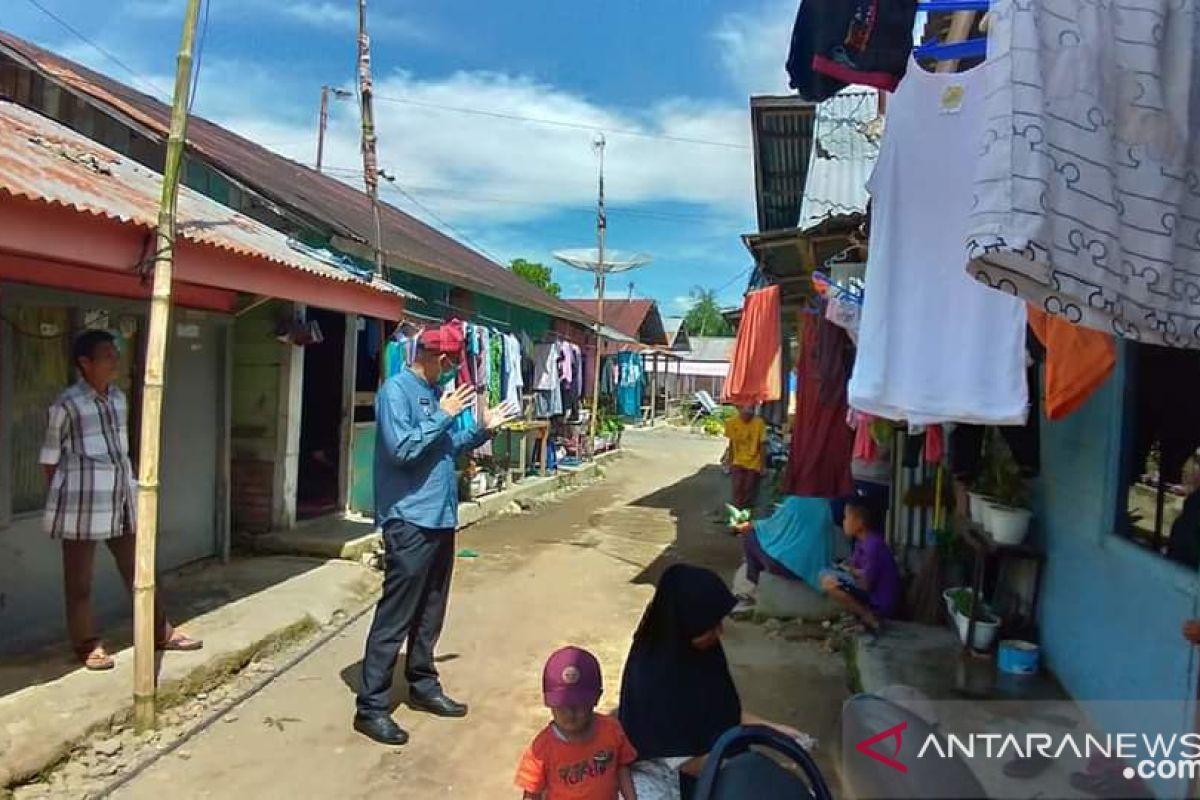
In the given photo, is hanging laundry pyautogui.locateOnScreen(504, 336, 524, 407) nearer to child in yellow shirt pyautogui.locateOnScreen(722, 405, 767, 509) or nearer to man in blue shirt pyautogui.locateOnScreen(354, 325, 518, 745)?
child in yellow shirt pyautogui.locateOnScreen(722, 405, 767, 509)

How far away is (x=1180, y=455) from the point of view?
3402mm

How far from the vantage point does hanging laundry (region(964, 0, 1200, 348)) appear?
1.98 metres

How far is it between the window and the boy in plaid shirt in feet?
15.8

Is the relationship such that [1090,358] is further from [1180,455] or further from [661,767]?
[661,767]

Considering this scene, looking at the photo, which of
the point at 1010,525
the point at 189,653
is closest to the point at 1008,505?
the point at 1010,525

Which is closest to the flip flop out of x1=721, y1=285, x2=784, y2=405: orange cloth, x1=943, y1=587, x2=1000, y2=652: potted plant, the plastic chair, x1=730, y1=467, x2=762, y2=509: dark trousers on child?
the plastic chair

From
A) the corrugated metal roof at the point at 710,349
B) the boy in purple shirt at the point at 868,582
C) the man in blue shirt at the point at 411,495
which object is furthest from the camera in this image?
the corrugated metal roof at the point at 710,349

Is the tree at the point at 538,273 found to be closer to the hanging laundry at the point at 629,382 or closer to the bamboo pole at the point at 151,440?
the hanging laundry at the point at 629,382

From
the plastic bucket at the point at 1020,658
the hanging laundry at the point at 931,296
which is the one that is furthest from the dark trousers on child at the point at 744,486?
the hanging laundry at the point at 931,296

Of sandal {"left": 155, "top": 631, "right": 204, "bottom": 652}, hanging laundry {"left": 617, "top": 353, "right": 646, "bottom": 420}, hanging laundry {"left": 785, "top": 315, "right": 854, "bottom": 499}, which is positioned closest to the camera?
sandal {"left": 155, "top": 631, "right": 204, "bottom": 652}

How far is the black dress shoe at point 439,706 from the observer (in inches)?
179

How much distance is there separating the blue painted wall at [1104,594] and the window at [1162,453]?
54mm

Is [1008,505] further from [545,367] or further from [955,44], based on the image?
[545,367]

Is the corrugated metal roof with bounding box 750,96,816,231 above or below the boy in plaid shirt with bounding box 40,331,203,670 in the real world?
above
